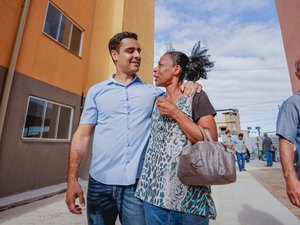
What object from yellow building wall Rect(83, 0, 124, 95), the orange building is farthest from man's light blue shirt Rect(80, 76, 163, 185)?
yellow building wall Rect(83, 0, 124, 95)

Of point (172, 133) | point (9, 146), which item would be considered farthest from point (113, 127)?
point (9, 146)

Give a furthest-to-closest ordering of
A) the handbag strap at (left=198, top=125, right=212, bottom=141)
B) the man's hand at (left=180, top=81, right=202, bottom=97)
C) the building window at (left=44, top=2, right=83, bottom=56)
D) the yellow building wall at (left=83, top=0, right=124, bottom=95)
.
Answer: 1. the yellow building wall at (left=83, top=0, right=124, bottom=95)
2. the building window at (left=44, top=2, right=83, bottom=56)
3. the man's hand at (left=180, top=81, right=202, bottom=97)
4. the handbag strap at (left=198, top=125, right=212, bottom=141)

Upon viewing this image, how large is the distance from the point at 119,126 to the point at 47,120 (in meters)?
5.33

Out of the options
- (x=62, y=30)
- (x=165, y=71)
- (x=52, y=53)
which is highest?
(x=62, y=30)

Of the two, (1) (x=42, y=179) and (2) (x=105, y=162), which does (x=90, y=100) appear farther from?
(1) (x=42, y=179)

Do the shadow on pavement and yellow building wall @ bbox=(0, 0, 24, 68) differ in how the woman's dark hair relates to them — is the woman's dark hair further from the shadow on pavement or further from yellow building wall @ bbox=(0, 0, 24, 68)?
yellow building wall @ bbox=(0, 0, 24, 68)

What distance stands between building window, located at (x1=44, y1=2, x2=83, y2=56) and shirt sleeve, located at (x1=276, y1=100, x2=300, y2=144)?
21.6 ft

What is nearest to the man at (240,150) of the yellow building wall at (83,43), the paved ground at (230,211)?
the paved ground at (230,211)

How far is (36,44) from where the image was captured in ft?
19.1

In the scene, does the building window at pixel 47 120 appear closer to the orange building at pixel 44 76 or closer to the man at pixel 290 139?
the orange building at pixel 44 76

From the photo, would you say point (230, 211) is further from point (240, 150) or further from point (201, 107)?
point (240, 150)

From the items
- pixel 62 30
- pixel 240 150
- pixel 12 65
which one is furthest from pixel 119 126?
pixel 240 150

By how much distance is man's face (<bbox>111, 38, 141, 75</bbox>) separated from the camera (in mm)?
1999

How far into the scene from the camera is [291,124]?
1884 millimetres
